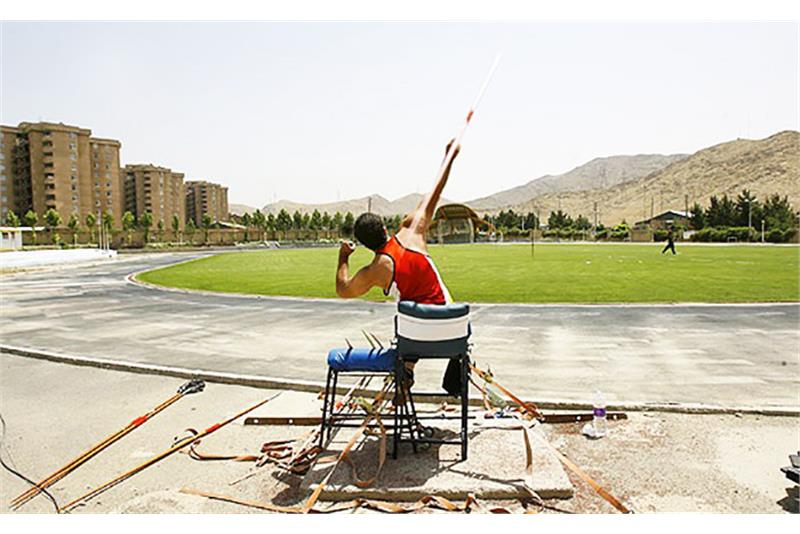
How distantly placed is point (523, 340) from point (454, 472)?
254 inches

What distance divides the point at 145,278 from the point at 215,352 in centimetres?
2076

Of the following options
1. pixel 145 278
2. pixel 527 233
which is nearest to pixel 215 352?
pixel 145 278

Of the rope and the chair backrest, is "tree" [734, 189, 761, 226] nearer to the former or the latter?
the chair backrest

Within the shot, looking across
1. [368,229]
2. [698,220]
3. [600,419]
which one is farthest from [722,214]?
[368,229]

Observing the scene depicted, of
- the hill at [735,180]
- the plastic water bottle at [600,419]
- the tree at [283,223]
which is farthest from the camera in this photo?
the hill at [735,180]

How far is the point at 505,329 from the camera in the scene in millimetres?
12312

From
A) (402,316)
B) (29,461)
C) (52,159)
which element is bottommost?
(29,461)

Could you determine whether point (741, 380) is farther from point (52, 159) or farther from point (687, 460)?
point (52, 159)

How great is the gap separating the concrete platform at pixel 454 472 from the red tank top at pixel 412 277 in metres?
1.39

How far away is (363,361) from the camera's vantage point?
5113 millimetres

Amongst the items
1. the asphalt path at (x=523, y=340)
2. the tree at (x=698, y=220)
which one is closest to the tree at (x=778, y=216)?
the tree at (x=698, y=220)

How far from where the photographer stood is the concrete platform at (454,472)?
4.55m

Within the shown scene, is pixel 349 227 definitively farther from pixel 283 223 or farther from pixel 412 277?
pixel 283 223

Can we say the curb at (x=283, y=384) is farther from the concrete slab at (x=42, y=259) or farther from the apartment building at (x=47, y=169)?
the apartment building at (x=47, y=169)
